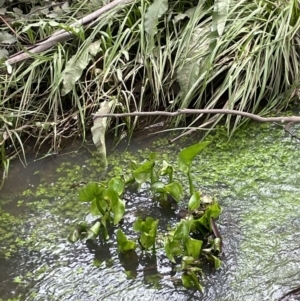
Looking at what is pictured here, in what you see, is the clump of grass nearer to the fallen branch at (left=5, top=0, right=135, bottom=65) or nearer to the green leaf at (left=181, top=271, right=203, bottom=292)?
the fallen branch at (left=5, top=0, right=135, bottom=65)

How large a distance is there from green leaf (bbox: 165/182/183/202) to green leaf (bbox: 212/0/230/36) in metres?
0.86

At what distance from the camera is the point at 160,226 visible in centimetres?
180

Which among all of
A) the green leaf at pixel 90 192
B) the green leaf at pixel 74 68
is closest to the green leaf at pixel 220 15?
the green leaf at pixel 74 68

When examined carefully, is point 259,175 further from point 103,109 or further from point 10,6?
point 10,6

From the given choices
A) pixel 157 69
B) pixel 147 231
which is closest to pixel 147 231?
pixel 147 231

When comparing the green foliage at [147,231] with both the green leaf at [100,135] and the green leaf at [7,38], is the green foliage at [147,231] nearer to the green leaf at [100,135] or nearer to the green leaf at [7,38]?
the green leaf at [100,135]

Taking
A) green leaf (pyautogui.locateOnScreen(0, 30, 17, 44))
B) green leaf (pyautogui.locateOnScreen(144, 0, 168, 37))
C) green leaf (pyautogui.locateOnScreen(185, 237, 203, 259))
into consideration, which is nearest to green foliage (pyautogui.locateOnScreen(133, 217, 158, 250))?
green leaf (pyautogui.locateOnScreen(185, 237, 203, 259))

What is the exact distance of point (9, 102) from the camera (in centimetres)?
243

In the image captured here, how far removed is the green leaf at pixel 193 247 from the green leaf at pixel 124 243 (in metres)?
0.18

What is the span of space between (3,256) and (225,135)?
991mm

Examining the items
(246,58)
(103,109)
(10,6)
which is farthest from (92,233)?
(10,6)

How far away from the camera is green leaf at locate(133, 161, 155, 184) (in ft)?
6.04

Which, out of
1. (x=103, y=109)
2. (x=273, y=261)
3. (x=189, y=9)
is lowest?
(x=273, y=261)

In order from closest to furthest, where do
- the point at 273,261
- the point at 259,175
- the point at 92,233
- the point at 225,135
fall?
1. the point at 273,261
2. the point at 92,233
3. the point at 259,175
4. the point at 225,135
